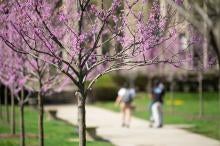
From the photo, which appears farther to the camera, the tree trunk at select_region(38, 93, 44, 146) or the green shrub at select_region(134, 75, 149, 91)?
the green shrub at select_region(134, 75, 149, 91)

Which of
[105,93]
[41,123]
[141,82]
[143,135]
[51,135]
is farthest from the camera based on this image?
[141,82]

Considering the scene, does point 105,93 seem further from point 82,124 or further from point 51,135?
point 82,124

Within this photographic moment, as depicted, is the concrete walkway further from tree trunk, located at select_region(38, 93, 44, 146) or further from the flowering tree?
the flowering tree

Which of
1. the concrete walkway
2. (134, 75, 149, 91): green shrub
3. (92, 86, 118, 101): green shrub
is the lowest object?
the concrete walkway

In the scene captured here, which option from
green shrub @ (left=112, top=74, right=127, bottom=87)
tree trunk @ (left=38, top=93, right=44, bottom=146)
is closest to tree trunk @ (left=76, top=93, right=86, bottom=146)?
tree trunk @ (left=38, top=93, right=44, bottom=146)

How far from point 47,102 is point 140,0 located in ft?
97.9

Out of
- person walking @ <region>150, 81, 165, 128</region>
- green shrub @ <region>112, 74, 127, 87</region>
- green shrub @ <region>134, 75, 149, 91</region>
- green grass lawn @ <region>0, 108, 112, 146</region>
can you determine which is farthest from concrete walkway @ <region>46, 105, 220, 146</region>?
green shrub @ <region>134, 75, 149, 91</region>

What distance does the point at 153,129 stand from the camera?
76.3 ft

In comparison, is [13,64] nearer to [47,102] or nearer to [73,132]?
[73,132]

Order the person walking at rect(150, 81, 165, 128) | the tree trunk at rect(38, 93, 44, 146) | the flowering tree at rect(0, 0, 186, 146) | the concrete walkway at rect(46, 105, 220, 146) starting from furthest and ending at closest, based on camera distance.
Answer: the person walking at rect(150, 81, 165, 128) < the concrete walkway at rect(46, 105, 220, 146) < the tree trunk at rect(38, 93, 44, 146) < the flowering tree at rect(0, 0, 186, 146)

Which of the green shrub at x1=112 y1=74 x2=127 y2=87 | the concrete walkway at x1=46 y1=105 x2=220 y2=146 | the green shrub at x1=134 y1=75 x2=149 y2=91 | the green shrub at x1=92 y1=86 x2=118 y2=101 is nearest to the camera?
the concrete walkway at x1=46 y1=105 x2=220 y2=146

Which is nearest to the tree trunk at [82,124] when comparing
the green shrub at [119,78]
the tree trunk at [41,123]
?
the tree trunk at [41,123]

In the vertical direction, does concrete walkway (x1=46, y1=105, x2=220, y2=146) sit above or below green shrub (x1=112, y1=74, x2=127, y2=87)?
below

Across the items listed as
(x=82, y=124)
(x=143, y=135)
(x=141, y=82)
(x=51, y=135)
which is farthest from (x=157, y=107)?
(x=141, y=82)
